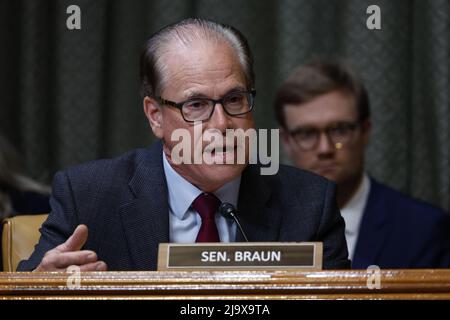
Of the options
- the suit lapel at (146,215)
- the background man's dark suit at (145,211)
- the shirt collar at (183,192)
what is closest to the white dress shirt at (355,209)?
the background man's dark suit at (145,211)

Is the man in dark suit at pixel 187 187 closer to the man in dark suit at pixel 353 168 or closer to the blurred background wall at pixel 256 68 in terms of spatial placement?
the man in dark suit at pixel 353 168

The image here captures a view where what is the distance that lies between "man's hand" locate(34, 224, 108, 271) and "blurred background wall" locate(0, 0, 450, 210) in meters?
1.64

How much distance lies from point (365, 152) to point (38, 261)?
5.38ft

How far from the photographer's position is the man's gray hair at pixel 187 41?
224 cm

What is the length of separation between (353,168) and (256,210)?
1.10 meters

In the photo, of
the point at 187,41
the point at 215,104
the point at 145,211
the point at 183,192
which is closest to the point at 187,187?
the point at 183,192

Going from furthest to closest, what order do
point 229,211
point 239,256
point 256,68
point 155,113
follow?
point 256,68 → point 155,113 → point 229,211 → point 239,256

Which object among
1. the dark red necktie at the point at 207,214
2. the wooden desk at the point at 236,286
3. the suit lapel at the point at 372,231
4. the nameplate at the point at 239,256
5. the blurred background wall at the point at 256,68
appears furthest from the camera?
the blurred background wall at the point at 256,68

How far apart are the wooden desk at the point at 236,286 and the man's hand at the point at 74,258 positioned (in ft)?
0.48

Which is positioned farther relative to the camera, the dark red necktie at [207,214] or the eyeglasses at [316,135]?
the eyeglasses at [316,135]

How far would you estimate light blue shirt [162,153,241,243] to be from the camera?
7.26 ft

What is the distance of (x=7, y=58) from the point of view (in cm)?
352

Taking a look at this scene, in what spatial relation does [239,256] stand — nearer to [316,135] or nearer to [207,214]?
[207,214]

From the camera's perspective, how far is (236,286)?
170cm
